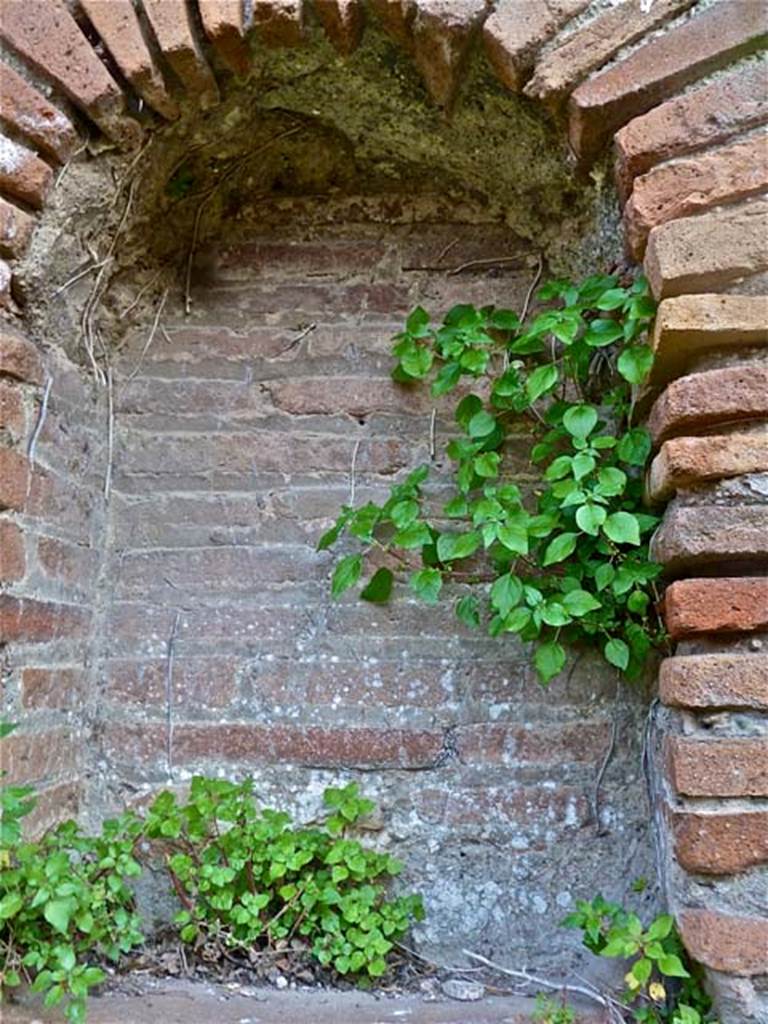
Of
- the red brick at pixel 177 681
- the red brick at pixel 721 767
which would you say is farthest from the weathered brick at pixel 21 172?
the red brick at pixel 721 767

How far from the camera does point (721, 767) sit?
3.91ft

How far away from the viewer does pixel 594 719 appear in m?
1.64

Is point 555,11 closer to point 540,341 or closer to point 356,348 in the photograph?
point 540,341

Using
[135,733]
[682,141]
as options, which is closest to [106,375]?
[135,733]

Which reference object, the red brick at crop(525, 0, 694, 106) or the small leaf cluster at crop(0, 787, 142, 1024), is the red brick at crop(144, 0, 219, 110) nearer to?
the red brick at crop(525, 0, 694, 106)

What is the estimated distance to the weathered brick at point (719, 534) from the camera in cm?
121

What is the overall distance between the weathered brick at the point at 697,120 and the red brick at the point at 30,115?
3.04 ft

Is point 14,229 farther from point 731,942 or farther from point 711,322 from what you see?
point 731,942

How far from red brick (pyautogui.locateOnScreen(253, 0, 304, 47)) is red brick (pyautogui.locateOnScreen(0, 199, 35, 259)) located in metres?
0.51

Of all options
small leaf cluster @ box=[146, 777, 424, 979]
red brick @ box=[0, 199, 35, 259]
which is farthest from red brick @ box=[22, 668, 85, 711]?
red brick @ box=[0, 199, 35, 259]

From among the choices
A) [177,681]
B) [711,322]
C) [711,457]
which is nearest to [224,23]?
[711,322]

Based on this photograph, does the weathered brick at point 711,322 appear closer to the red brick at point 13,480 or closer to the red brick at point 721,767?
the red brick at point 721,767

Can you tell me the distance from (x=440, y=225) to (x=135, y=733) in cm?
122

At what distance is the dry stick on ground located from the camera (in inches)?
53.5
